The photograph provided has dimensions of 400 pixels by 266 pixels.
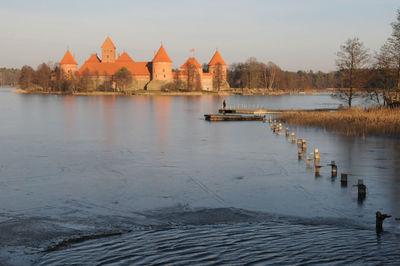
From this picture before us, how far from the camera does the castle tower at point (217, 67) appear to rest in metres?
91.2

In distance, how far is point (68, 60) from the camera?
92875 millimetres

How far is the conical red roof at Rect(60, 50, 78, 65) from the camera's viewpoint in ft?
304

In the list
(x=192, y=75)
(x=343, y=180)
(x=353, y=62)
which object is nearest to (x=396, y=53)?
(x=353, y=62)

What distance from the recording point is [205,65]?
4476 inches

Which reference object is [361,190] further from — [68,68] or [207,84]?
[68,68]

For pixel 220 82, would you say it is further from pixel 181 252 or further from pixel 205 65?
pixel 181 252

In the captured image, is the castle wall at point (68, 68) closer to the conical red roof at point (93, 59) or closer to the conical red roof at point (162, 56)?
the conical red roof at point (93, 59)

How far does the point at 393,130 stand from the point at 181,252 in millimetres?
15953

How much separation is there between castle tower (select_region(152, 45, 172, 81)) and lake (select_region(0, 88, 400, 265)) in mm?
71416

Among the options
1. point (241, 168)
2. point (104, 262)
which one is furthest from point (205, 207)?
point (241, 168)

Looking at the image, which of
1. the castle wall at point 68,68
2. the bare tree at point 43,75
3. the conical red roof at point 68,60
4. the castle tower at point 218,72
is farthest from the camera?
the conical red roof at point 68,60

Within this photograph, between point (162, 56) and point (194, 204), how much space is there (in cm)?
8166

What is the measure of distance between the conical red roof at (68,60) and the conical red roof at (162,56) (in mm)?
17536

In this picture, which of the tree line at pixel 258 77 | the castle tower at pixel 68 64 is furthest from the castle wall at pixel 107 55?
the tree line at pixel 258 77
